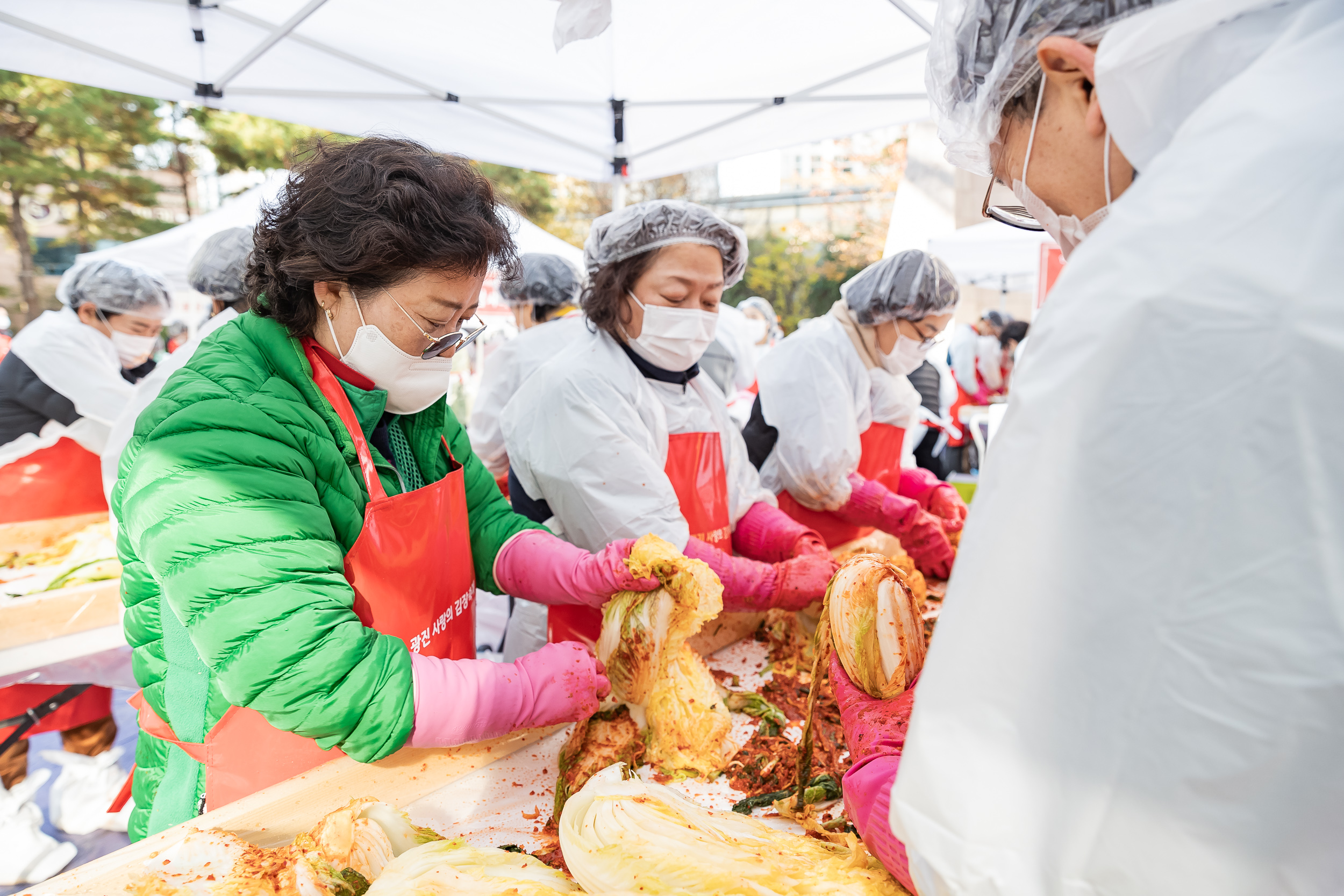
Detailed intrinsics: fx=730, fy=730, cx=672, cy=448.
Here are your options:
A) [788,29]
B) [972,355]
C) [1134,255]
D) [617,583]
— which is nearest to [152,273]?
[788,29]

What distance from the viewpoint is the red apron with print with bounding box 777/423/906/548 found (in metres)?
3.96

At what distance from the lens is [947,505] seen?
423 centimetres

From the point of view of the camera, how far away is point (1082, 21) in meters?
1.06

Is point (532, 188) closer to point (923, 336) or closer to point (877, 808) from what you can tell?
point (923, 336)

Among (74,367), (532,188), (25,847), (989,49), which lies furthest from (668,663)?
(532,188)

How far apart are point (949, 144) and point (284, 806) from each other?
191 centimetres

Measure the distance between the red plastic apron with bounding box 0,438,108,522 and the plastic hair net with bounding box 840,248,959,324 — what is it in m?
4.97

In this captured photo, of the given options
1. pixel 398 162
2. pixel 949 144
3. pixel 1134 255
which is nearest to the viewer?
pixel 1134 255

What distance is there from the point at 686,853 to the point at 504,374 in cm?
409

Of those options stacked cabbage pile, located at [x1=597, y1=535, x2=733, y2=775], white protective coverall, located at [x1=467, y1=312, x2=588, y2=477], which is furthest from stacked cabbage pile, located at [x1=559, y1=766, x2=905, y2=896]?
white protective coverall, located at [x1=467, y1=312, x2=588, y2=477]

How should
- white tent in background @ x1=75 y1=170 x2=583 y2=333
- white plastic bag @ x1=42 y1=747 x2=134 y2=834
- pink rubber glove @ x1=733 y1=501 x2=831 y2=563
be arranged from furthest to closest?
white tent in background @ x1=75 y1=170 x2=583 y2=333 < white plastic bag @ x1=42 y1=747 x2=134 y2=834 < pink rubber glove @ x1=733 y1=501 x2=831 y2=563

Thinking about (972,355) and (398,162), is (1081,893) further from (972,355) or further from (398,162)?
(972,355)

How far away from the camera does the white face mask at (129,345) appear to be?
18.5 ft

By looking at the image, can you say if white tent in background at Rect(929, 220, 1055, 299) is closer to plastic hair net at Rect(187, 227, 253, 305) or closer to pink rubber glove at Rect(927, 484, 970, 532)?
pink rubber glove at Rect(927, 484, 970, 532)
